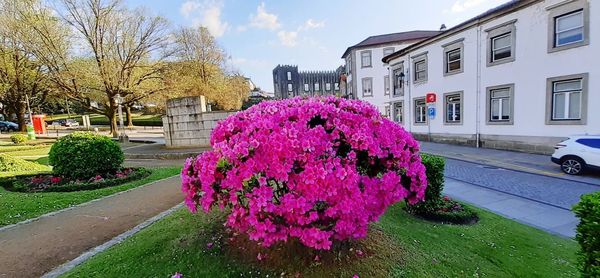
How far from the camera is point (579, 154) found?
9141mm

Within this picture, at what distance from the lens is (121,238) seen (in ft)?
13.7

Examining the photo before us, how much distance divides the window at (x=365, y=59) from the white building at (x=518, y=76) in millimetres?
16162

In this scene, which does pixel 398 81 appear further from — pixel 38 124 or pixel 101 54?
pixel 38 124

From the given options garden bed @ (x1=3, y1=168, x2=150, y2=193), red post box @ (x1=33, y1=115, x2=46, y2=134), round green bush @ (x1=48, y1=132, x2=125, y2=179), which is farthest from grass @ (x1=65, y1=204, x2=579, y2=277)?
red post box @ (x1=33, y1=115, x2=46, y2=134)

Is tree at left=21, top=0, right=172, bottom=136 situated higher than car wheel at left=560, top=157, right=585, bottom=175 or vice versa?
tree at left=21, top=0, right=172, bottom=136

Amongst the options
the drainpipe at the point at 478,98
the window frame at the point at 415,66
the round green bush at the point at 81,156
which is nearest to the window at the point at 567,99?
the drainpipe at the point at 478,98

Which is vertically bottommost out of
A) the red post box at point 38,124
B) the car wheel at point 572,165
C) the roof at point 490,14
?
the car wheel at point 572,165

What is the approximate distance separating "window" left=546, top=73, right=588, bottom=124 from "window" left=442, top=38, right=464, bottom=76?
5061 mm

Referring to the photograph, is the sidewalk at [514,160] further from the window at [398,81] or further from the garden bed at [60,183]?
the garden bed at [60,183]

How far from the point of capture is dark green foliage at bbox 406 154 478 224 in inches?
212

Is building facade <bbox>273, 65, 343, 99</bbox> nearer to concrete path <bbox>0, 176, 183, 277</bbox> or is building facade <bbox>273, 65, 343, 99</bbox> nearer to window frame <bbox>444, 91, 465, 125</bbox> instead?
window frame <bbox>444, 91, 465, 125</bbox>

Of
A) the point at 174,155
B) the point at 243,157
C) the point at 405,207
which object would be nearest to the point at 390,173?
the point at 243,157

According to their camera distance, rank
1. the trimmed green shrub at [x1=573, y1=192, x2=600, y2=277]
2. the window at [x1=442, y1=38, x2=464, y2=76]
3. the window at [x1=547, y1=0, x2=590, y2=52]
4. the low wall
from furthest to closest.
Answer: the window at [x1=442, y1=38, x2=464, y2=76], the low wall, the window at [x1=547, y1=0, x2=590, y2=52], the trimmed green shrub at [x1=573, y1=192, x2=600, y2=277]

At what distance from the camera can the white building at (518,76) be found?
457 inches
